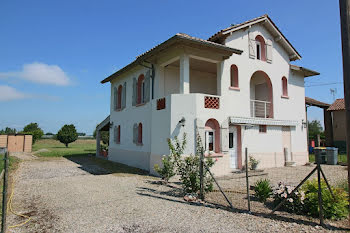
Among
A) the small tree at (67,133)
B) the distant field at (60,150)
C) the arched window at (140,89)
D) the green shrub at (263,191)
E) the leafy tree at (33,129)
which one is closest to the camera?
the green shrub at (263,191)

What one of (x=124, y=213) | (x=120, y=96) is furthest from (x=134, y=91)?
(x=124, y=213)

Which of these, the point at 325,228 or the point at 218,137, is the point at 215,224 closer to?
the point at 325,228

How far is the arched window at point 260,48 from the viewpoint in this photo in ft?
50.4

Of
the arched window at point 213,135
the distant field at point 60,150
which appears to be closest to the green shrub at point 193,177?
the arched window at point 213,135

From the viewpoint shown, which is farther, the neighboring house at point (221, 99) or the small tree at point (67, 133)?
the small tree at point (67, 133)

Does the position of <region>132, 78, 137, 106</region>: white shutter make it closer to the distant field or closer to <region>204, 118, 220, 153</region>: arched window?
<region>204, 118, 220, 153</region>: arched window

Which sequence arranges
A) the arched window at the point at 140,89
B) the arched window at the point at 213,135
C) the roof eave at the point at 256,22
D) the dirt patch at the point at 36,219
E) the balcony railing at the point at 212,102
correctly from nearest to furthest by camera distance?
the dirt patch at the point at 36,219
the balcony railing at the point at 212,102
the arched window at the point at 213,135
the roof eave at the point at 256,22
the arched window at the point at 140,89

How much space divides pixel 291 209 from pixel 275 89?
10.9m

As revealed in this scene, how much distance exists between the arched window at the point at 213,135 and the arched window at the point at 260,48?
634 cm

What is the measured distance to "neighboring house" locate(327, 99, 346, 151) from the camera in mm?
26156

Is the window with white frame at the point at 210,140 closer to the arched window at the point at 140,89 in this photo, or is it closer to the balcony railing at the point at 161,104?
the balcony railing at the point at 161,104

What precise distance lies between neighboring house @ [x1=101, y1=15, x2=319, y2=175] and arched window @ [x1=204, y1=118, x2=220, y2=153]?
0.05m

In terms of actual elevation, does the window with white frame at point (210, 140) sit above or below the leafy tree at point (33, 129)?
below

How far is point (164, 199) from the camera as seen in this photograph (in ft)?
25.1
